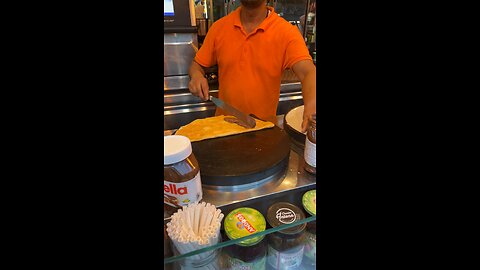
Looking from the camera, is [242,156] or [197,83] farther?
[197,83]

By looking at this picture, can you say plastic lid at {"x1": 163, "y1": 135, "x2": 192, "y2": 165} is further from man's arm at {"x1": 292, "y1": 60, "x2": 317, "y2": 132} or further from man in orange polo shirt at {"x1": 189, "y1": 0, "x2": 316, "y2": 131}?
man in orange polo shirt at {"x1": 189, "y1": 0, "x2": 316, "y2": 131}

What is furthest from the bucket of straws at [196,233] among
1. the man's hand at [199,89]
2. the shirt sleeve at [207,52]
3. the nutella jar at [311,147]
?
the shirt sleeve at [207,52]

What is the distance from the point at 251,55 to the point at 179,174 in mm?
962

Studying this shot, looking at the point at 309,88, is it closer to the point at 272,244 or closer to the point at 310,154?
the point at 310,154

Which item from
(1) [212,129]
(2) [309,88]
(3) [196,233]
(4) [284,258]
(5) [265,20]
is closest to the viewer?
(3) [196,233]

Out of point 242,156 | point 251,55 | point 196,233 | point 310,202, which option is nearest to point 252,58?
point 251,55

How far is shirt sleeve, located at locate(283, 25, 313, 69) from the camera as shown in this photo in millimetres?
1242

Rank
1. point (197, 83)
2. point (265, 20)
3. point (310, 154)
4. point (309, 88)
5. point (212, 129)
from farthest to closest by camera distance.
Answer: point (265, 20), point (197, 83), point (309, 88), point (212, 129), point (310, 154)

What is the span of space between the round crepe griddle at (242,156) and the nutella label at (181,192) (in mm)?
97

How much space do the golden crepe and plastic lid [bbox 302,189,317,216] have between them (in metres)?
0.26

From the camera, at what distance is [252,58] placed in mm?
1343

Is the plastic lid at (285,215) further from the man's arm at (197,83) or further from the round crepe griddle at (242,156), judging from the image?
the man's arm at (197,83)
